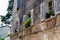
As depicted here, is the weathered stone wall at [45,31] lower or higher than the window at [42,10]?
lower

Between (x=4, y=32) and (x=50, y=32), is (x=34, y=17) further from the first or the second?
(x=4, y=32)

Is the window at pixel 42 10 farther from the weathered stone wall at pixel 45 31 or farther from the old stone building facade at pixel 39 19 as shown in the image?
the weathered stone wall at pixel 45 31

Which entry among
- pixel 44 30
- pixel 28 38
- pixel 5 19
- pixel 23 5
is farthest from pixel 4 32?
pixel 44 30

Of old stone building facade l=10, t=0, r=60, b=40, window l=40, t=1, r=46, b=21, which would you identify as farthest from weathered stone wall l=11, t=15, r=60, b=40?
window l=40, t=1, r=46, b=21

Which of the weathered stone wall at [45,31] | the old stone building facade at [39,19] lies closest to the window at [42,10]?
the old stone building facade at [39,19]

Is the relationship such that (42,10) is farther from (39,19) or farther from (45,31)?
(45,31)

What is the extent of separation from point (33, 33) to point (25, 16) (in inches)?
136

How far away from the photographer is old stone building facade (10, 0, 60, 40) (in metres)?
11.9

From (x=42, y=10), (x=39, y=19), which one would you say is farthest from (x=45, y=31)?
(x=39, y=19)

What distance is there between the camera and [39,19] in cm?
1495

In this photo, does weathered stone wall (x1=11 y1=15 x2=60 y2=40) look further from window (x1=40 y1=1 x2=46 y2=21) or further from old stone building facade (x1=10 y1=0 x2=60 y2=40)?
window (x1=40 y1=1 x2=46 y2=21)

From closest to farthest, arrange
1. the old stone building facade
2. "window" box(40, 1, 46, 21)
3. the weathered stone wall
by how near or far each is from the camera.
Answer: the weathered stone wall
the old stone building facade
"window" box(40, 1, 46, 21)

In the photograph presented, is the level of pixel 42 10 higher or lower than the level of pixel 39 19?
higher

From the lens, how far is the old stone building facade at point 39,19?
11.9m
